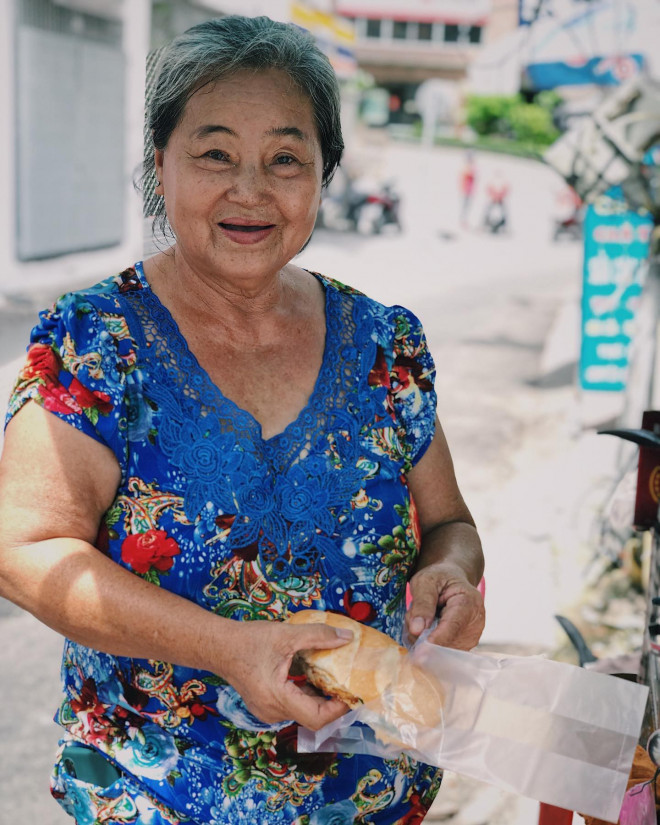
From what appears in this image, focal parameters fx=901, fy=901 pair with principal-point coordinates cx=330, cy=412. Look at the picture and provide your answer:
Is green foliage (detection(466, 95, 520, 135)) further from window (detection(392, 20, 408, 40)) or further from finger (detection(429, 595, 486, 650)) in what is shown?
finger (detection(429, 595, 486, 650))

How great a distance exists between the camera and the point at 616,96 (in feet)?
16.6

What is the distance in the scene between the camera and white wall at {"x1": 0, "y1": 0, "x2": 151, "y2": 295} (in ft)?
31.3

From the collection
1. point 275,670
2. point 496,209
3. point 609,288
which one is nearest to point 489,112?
point 496,209

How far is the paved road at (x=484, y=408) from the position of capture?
361cm

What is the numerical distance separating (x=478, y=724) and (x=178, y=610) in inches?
19.0

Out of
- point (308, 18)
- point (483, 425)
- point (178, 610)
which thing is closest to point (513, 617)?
point (178, 610)

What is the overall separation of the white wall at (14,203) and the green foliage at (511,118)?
29918 mm

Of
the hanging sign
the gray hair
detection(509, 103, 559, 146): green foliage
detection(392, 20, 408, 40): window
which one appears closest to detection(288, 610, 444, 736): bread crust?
the gray hair

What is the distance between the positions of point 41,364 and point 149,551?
35cm

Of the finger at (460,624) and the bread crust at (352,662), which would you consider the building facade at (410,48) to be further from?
the bread crust at (352,662)

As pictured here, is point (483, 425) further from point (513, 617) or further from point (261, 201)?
point (261, 201)

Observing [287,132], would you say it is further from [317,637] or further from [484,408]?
[484,408]

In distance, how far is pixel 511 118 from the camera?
41.2m

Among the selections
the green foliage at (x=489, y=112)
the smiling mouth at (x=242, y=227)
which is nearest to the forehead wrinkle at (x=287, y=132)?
the smiling mouth at (x=242, y=227)
